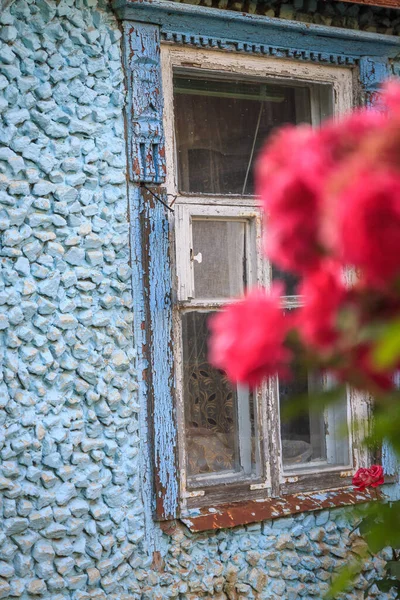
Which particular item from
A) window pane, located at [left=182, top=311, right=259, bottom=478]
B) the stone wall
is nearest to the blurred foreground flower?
the stone wall

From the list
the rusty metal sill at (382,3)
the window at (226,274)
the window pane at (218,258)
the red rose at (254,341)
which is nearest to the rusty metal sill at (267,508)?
the window at (226,274)

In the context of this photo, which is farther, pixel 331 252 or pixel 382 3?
pixel 382 3

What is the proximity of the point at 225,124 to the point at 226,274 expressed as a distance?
671 millimetres

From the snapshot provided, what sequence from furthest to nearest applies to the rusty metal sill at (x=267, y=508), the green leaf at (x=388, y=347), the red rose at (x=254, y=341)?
the rusty metal sill at (x=267, y=508), the red rose at (x=254, y=341), the green leaf at (x=388, y=347)

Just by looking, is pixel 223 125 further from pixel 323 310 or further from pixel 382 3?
pixel 323 310

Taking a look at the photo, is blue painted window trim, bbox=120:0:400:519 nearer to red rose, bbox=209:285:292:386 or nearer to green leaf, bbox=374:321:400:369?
red rose, bbox=209:285:292:386

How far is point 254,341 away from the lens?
0.86m

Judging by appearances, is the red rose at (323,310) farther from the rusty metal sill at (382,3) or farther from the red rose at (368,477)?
the rusty metal sill at (382,3)

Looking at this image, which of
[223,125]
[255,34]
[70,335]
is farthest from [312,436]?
[255,34]

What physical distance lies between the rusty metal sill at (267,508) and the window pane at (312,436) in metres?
0.15

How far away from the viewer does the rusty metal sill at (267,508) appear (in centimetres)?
338

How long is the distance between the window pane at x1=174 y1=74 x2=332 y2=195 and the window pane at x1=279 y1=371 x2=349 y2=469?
93cm

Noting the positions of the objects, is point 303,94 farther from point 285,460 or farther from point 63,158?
point 285,460

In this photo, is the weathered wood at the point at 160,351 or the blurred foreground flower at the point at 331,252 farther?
the weathered wood at the point at 160,351
